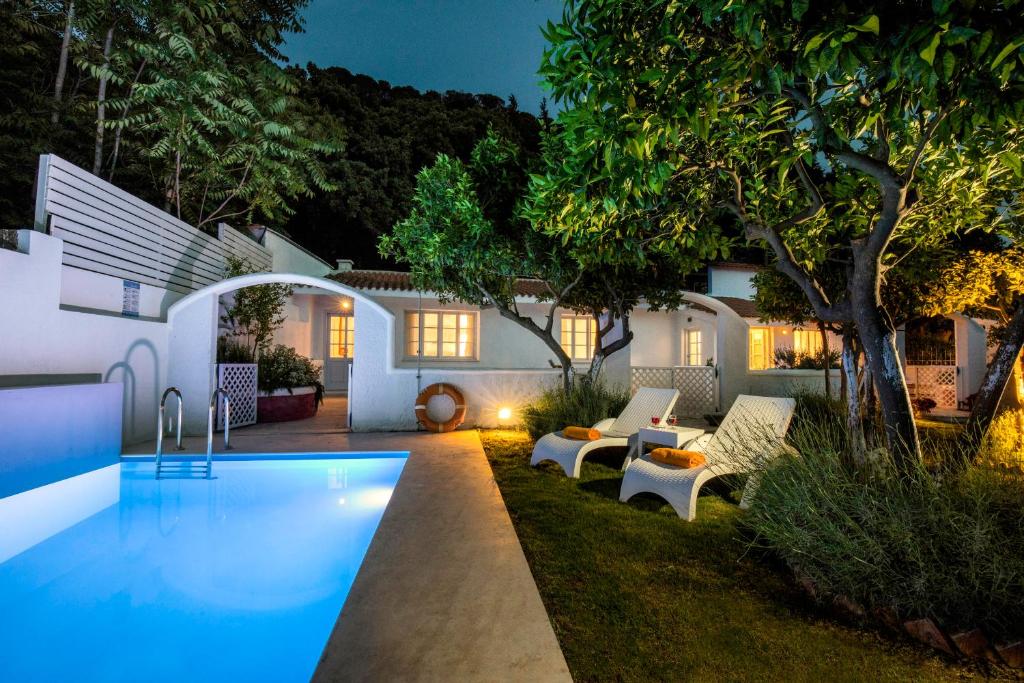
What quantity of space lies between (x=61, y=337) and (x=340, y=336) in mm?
10526

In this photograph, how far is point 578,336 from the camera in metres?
16.5

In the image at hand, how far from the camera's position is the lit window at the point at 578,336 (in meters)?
16.4

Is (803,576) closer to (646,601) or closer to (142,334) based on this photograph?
(646,601)

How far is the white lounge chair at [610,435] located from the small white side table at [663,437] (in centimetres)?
20

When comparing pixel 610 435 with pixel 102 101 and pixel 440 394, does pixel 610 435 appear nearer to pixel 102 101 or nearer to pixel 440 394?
pixel 440 394

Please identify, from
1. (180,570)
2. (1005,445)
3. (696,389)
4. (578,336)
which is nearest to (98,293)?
(180,570)

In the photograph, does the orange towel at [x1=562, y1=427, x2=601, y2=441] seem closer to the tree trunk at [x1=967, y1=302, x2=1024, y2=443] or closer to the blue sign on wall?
the tree trunk at [x1=967, y1=302, x2=1024, y2=443]

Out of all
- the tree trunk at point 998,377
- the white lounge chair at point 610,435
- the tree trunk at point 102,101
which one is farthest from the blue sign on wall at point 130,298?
the tree trunk at point 998,377

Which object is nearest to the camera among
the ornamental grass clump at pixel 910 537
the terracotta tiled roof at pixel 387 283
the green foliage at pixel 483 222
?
the ornamental grass clump at pixel 910 537

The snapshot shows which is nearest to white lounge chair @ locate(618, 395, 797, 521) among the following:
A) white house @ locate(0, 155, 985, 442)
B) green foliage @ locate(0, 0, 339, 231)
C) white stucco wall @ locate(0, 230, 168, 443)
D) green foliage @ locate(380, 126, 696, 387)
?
green foliage @ locate(380, 126, 696, 387)

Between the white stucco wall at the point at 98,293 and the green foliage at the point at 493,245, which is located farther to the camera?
the green foliage at the point at 493,245

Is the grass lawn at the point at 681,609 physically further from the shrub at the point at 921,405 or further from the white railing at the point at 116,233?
the shrub at the point at 921,405

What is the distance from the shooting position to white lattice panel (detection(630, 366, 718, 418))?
1305 cm

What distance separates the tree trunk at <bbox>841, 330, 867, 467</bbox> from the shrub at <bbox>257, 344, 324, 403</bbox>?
10.8 metres
